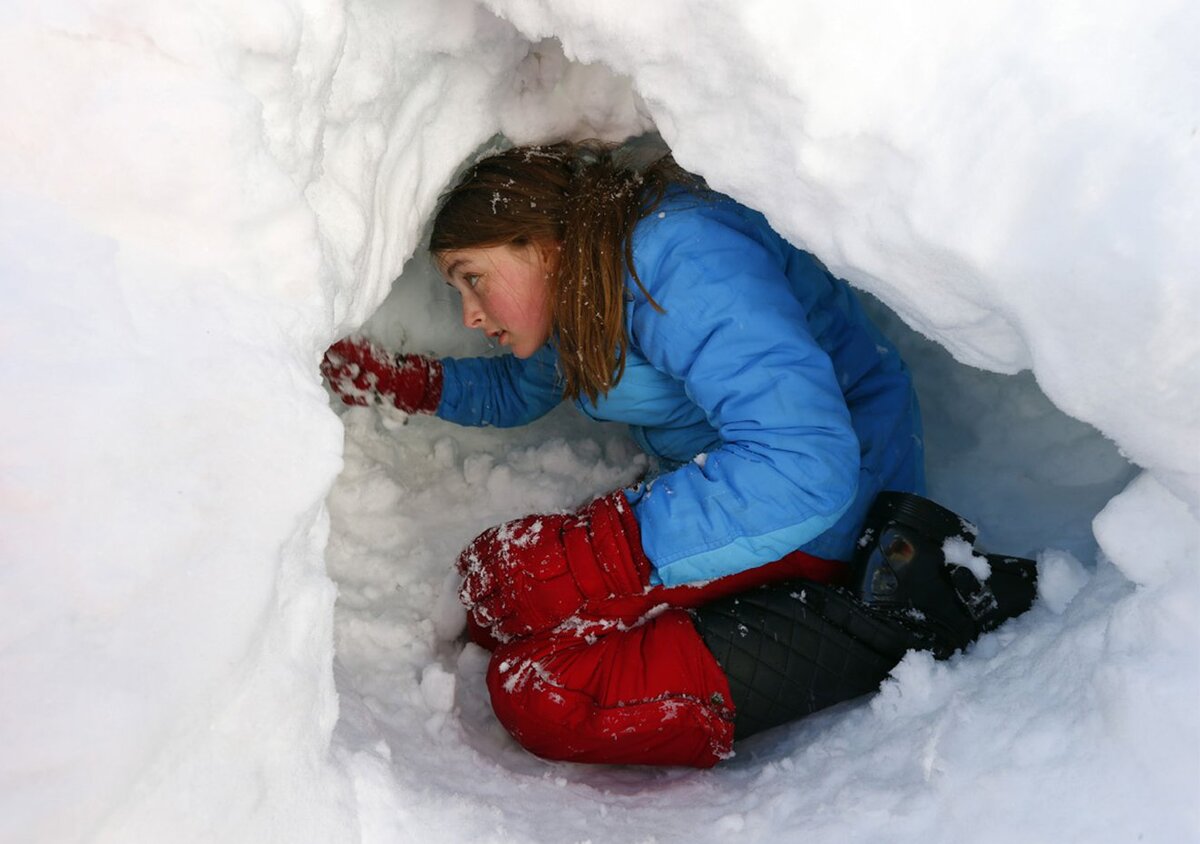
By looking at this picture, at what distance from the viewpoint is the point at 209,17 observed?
86 cm

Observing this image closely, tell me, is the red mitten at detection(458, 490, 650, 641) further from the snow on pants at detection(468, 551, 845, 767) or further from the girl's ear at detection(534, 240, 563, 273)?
the girl's ear at detection(534, 240, 563, 273)

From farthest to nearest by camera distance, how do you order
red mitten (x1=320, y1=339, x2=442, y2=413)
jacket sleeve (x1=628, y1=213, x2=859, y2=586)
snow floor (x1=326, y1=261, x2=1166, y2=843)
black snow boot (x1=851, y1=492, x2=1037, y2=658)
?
red mitten (x1=320, y1=339, x2=442, y2=413) → black snow boot (x1=851, y1=492, x2=1037, y2=658) → jacket sleeve (x1=628, y1=213, x2=859, y2=586) → snow floor (x1=326, y1=261, x2=1166, y2=843)

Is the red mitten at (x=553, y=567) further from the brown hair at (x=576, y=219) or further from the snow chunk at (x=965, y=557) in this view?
the snow chunk at (x=965, y=557)

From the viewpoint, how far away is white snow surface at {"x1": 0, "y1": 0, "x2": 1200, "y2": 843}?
731 millimetres

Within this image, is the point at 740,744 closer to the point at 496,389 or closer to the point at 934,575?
the point at 934,575

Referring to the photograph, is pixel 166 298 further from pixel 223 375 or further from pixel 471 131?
pixel 471 131

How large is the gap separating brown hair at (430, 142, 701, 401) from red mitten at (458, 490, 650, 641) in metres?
0.26

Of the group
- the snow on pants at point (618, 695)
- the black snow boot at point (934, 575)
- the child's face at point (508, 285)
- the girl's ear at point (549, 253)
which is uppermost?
the girl's ear at point (549, 253)

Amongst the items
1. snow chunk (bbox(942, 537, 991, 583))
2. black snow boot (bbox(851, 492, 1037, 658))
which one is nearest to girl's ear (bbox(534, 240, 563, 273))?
black snow boot (bbox(851, 492, 1037, 658))

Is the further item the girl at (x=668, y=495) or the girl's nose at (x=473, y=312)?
the girl's nose at (x=473, y=312)

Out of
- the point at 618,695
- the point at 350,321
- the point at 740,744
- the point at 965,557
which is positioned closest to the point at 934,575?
the point at 965,557

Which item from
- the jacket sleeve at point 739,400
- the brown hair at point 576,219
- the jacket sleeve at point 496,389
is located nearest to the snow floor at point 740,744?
the jacket sleeve at point 496,389

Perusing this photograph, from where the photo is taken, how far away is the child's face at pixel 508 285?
1.52m

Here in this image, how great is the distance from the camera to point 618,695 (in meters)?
1.49
